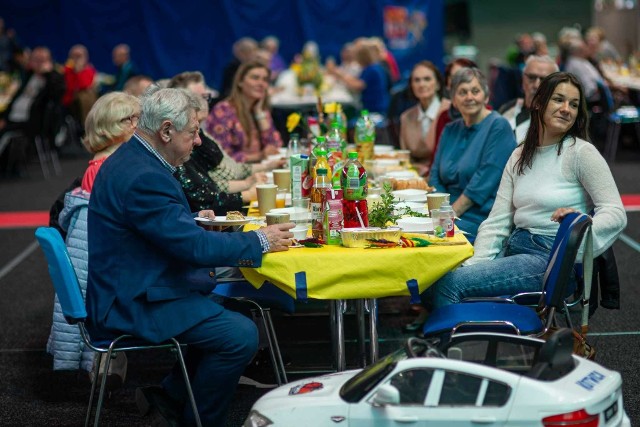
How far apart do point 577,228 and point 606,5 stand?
15121 millimetres

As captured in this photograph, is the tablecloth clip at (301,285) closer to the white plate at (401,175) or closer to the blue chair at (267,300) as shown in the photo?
the blue chair at (267,300)

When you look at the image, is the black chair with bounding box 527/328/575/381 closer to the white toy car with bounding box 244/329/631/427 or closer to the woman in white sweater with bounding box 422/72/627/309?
the white toy car with bounding box 244/329/631/427

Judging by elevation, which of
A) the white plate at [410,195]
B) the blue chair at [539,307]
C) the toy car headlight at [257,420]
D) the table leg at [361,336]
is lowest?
the table leg at [361,336]

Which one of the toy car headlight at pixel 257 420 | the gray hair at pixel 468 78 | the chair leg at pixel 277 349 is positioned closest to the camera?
the toy car headlight at pixel 257 420

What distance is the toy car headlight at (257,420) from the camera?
269 centimetres

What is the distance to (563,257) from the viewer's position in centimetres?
329

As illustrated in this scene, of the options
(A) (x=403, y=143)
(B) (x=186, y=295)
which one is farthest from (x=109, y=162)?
(A) (x=403, y=143)

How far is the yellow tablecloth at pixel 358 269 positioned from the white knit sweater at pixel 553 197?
637 mm

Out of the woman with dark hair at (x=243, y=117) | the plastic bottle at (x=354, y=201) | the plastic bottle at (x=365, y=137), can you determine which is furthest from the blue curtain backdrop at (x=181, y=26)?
the plastic bottle at (x=354, y=201)

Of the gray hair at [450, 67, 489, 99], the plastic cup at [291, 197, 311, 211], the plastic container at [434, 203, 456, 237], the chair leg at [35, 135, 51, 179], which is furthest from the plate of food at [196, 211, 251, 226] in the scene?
the chair leg at [35, 135, 51, 179]

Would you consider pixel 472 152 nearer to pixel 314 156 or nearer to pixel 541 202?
pixel 314 156

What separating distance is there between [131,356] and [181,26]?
46.9 feet

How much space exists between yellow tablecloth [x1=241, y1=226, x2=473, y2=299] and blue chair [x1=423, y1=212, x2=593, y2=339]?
185mm

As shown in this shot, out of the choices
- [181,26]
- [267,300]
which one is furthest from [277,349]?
[181,26]
